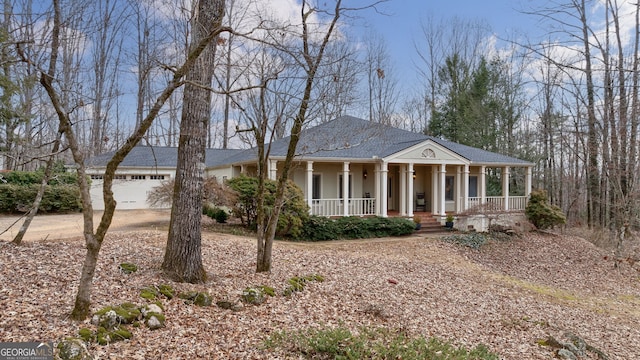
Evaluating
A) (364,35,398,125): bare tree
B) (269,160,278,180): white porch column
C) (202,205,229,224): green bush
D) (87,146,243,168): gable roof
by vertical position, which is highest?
(364,35,398,125): bare tree

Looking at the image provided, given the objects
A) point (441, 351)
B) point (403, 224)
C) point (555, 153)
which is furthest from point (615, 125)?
point (441, 351)

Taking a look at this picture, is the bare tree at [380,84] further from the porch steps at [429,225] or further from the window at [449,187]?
the porch steps at [429,225]

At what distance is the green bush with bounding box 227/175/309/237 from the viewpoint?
12195 millimetres

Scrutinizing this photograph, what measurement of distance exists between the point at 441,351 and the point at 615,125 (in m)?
15.7

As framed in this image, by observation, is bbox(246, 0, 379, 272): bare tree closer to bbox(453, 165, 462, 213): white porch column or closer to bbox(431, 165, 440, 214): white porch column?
bbox(431, 165, 440, 214): white porch column

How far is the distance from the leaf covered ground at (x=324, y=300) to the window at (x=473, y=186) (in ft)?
26.3

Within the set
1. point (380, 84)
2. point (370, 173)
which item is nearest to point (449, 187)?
point (370, 173)

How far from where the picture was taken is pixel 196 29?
5.93 m

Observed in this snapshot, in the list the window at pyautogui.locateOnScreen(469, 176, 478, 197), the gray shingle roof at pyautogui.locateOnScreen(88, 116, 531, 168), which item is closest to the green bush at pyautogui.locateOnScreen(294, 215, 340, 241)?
the gray shingle roof at pyautogui.locateOnScreen(88, 116, 531, 168)

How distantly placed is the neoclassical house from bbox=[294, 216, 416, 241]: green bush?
1388mm

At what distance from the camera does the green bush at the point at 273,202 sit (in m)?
12.2

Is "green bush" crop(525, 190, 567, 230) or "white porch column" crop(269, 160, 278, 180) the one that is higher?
"white porch column" crop(269, 160, 278, 180)

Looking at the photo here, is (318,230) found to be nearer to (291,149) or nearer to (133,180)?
(291,149)

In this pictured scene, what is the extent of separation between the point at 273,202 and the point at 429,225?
24.8 feet
